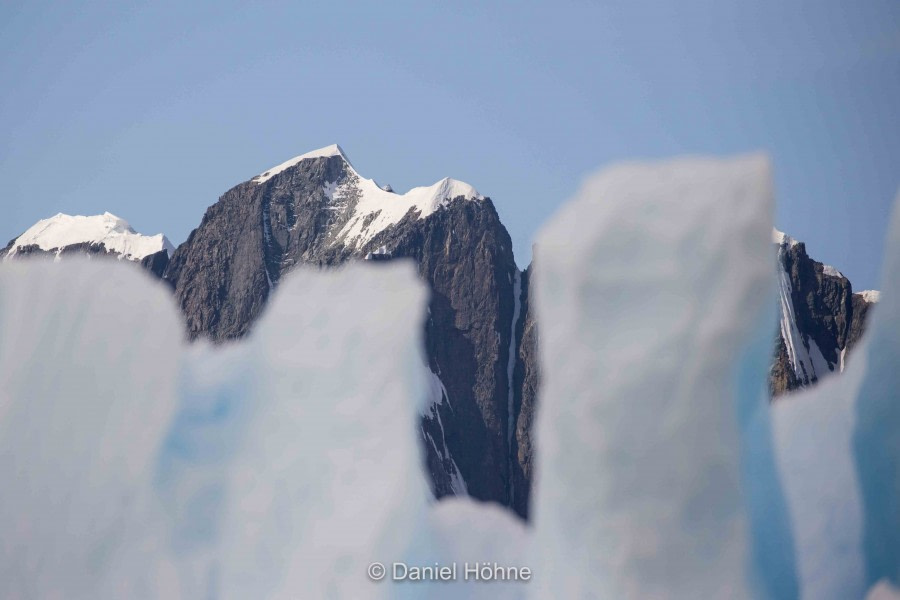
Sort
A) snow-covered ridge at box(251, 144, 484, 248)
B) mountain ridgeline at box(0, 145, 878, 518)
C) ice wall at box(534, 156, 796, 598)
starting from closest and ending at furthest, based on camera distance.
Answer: ice wall at box(534, 156, 796, 598) < mountain ridgeline at box(0, 145, 878, 518) < snow-covered ridge at box(251, 144, 484, 248)

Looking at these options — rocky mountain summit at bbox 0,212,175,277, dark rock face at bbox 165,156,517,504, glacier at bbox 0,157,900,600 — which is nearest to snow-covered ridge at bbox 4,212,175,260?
rocky mountain summit at bbox 0,212,175,277

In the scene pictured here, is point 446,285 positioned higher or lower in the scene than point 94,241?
lower

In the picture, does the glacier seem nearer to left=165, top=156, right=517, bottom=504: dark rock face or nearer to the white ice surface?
the white ice surface

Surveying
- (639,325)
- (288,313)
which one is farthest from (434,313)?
(639,325)

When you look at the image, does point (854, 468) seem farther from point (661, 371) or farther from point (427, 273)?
point (427, 273)

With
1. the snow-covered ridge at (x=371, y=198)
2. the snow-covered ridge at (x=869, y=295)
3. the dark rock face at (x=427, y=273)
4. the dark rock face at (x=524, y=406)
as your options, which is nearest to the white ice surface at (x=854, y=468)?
the dark rock face at (x=427, y=273)

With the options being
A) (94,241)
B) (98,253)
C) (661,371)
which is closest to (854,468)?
(661,371)
